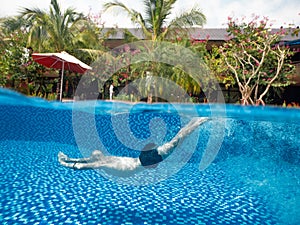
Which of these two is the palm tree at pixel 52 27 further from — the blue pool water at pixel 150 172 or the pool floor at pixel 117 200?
the pool floor at pixel 117 200

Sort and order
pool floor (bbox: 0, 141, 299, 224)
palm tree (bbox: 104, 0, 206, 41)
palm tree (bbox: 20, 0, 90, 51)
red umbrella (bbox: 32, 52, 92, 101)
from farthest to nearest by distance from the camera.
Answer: palm tree (bbox: 20, 0, 90, 51)
palm tree (bbox: 104, 0, 206, 41)
red umbrella (bbox: 32, 52, 92, 101)
pool floor (bbox: 0, 141, 299, 224)

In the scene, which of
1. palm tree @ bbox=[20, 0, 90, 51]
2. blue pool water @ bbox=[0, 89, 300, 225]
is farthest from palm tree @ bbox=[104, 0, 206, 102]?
palm tree @ bbox=[20, 0, 90, 51]

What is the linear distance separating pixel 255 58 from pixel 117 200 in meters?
13.0

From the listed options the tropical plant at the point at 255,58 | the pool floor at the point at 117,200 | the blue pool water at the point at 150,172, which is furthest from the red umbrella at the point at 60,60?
the tropical plant at the point at 255,58

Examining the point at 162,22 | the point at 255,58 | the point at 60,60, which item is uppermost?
the point at 162,22

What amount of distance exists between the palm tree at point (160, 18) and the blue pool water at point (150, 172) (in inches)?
187

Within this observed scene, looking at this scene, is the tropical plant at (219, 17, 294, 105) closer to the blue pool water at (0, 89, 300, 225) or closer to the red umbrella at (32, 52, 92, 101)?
the blue pool water at (0, 89, 300, 225)

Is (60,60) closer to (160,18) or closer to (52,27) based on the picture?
(52,27)

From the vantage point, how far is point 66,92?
17.2m

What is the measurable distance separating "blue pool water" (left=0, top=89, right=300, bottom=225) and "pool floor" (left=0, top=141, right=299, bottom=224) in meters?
0.02

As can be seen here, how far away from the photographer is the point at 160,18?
1402 centimetres

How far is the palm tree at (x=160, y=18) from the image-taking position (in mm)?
13734

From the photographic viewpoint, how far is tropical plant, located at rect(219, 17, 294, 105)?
14.0m

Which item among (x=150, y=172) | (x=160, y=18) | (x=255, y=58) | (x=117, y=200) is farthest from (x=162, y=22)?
(x=117, y=200)
